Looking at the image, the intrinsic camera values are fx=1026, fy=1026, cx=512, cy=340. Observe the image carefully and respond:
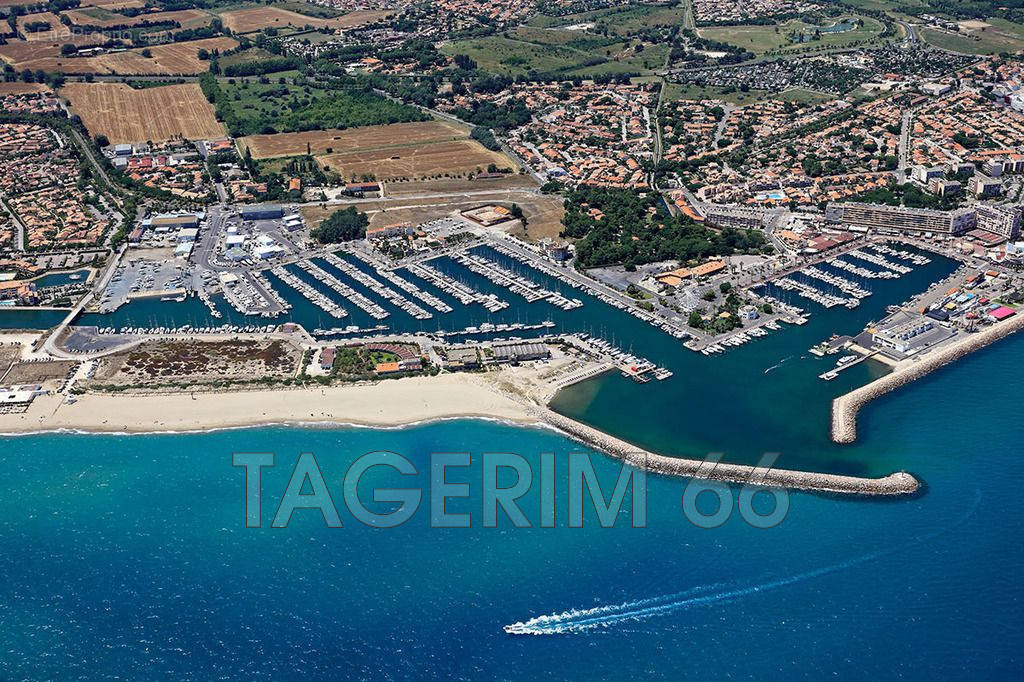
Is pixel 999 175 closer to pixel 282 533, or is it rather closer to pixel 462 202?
pixel 462 202

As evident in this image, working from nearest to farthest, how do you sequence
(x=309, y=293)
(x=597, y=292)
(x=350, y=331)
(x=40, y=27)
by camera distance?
(x=350, y=331)
(x=597, y=292)
(x=309, y=293)
(x=40, y=27)

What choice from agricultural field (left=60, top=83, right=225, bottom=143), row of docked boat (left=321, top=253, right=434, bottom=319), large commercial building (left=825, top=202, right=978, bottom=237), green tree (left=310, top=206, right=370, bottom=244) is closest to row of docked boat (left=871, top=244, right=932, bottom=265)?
large commercial building (left=825, top=202, right=978, bottom=237)

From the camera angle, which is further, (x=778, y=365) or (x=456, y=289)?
(x=456, y=289)

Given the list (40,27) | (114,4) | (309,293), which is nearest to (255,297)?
(309,293)

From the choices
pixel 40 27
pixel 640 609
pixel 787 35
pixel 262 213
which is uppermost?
pixel 787 35

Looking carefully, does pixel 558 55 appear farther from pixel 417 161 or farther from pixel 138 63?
pixel 138 63

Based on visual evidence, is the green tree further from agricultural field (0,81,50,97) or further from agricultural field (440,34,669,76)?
agricultural field (0,81,50,97)

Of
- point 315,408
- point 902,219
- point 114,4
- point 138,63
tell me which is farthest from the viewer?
point 114,4
